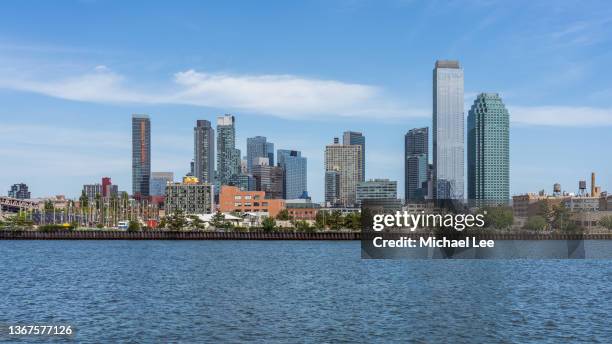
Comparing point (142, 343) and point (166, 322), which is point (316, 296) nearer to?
point (166, 322)

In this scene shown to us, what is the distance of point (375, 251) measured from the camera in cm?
15962

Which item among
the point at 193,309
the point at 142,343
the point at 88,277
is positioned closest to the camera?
the point at 142,343

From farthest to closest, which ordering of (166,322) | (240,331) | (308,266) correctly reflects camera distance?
(308,266) → (166,322) → (240,331)

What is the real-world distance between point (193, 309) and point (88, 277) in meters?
33.4

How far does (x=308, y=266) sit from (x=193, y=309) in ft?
162

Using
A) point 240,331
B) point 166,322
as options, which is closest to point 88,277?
point 166,322

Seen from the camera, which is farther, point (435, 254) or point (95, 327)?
point (435, 254)

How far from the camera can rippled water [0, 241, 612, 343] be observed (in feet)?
172

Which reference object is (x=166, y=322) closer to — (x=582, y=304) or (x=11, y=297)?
(x=11, y=297)

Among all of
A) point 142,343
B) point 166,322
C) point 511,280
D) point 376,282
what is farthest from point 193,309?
point 511,280

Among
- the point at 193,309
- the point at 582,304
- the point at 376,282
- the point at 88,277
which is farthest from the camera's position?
the point at 88,277

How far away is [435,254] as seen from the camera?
5925 inches

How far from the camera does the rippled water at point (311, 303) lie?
52.4 m

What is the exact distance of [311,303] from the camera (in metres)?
66.9
